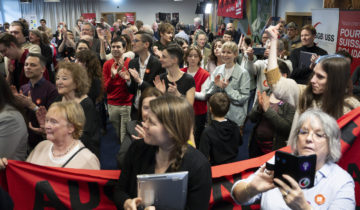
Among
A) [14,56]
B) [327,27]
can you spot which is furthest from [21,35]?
[327,27]

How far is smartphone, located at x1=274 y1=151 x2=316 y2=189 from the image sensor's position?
1.30 meters

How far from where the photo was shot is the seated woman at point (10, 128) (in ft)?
7.50

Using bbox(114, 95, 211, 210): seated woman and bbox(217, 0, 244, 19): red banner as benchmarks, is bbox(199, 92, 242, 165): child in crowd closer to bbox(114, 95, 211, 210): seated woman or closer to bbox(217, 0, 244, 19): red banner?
bbox(114, 95, 211, 210): seated woman

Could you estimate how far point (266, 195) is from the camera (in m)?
1.68

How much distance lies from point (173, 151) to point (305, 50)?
13.5ft

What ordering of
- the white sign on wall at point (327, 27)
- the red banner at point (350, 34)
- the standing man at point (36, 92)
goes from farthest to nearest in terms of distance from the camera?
the white sign on wall at point (327, 27)
the red banner at point (350, 34)
the standing man at point (36, 92)

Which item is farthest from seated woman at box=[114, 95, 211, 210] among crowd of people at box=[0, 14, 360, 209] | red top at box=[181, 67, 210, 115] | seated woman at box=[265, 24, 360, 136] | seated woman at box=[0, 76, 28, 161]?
red top at box=[181, 67, 210, 115]

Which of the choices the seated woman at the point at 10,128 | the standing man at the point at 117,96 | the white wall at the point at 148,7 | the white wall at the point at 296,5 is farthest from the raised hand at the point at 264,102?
the white wall at the point at 148,7

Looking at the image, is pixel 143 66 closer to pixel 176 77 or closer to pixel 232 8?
pixel 176 77

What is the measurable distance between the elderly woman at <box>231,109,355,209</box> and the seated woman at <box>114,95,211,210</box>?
0.23 m

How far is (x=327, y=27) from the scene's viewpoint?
6.01m

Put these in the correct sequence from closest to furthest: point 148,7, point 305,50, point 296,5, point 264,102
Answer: point 264,102, point 305,50, point 296,5, point 148,7

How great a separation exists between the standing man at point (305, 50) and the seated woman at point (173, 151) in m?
3.56

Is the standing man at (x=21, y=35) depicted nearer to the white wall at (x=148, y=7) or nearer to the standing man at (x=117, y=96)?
the standing man at (x=117, y=96)
